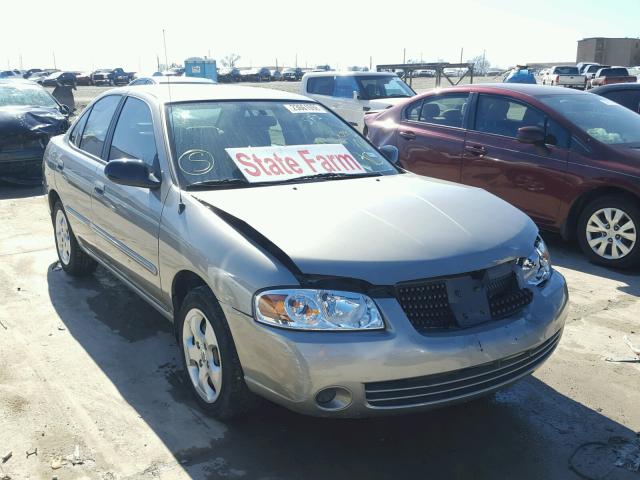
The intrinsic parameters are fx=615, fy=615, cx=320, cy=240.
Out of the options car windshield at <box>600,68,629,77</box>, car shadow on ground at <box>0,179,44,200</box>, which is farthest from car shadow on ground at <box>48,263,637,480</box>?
car windshield at <box>600,68,629,77</box>

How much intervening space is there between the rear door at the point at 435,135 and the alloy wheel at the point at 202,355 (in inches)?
176

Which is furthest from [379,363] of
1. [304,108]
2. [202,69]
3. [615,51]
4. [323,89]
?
[615,51]

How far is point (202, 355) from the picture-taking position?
3178 mm

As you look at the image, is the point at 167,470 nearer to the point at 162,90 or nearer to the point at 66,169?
the point at 162,90

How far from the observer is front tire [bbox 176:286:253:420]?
2904 millimetres

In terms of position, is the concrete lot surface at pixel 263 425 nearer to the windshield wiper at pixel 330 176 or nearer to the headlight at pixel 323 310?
the headlight at pixel 323 310

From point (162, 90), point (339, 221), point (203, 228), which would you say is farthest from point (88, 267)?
point (339, 221)

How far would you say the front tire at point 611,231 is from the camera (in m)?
5.55

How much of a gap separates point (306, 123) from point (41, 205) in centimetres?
549

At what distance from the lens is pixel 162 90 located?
4168 mm

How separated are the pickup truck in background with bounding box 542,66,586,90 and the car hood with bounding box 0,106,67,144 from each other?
28285 mm

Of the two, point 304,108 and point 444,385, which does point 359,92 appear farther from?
point 444,385

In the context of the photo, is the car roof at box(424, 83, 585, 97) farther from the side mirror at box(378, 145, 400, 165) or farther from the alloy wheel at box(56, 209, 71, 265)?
the alloy wheel at box(56, 209, 71, 265)

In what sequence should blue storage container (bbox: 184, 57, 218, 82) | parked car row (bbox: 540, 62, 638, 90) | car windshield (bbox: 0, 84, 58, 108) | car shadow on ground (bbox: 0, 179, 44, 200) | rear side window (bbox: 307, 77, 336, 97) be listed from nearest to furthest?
1. car shadow on ground (bbox: 0, 179, 44, 200)
2. car windshield (bbox: 0, 84, 58, 108)
3. rear side window (bbox: 307, 77, 336, 97)
4. parked car row (bbox: 540, 62, 638, 90)
5. blue storage container (bbox: 184, 57, 218, 82)
